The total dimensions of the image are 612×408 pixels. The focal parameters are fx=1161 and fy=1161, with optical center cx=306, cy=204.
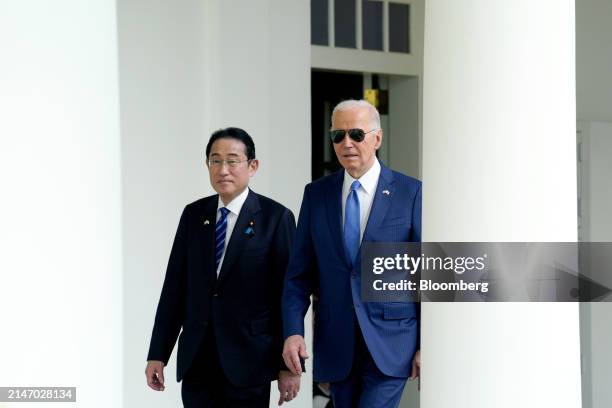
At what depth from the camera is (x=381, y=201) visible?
16.8ft

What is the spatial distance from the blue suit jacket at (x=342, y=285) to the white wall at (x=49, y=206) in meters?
1.42

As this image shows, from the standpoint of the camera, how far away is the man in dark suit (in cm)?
555

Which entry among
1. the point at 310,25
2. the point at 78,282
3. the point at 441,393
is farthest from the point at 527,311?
the point at 310,25

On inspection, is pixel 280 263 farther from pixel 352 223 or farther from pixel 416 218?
pixel 416 218

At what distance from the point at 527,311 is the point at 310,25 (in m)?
4.23

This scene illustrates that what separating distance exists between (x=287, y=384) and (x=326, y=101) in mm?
3629

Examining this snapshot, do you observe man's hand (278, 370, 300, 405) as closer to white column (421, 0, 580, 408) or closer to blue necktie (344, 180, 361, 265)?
blue necktie (344, 180, 361, 265)

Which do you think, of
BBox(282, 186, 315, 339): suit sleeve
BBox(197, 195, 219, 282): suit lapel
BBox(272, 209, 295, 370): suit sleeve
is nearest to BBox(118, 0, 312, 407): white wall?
BBox(197, 195, 219, 282): suit lapel

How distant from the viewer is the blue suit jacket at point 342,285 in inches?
198

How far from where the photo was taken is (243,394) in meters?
5.53

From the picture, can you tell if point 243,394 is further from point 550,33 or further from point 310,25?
point 310,25

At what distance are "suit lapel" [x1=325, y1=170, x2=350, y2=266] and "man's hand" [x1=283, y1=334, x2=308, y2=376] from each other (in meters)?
0.41

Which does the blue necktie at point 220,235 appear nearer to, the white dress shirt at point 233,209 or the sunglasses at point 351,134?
the white dress shirt at point 233,209

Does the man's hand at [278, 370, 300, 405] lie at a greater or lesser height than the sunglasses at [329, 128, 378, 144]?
lesser
